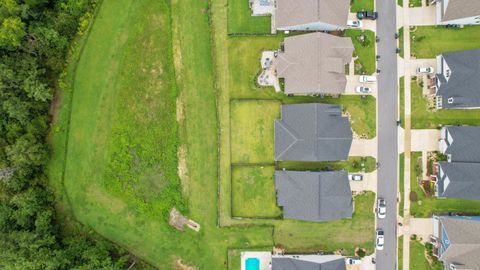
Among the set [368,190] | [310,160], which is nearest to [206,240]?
[310,160]

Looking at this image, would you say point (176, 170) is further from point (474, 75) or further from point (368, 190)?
point (474, 75)

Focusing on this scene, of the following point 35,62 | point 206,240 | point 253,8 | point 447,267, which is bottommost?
point 447,267

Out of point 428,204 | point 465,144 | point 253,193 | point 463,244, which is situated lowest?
point 463,244

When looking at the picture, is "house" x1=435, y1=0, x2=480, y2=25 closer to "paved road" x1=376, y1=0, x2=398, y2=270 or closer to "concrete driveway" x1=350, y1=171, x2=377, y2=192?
"paved road" x1=376, y1=0, x2=398, y2=270

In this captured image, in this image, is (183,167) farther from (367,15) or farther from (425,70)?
(425,70)

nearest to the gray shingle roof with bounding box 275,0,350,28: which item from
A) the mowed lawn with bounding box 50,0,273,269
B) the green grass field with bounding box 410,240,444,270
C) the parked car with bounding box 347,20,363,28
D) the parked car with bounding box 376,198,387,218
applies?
the parked car with bounding box 347,20,363,28

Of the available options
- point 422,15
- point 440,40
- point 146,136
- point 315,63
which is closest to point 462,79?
point 440,40
